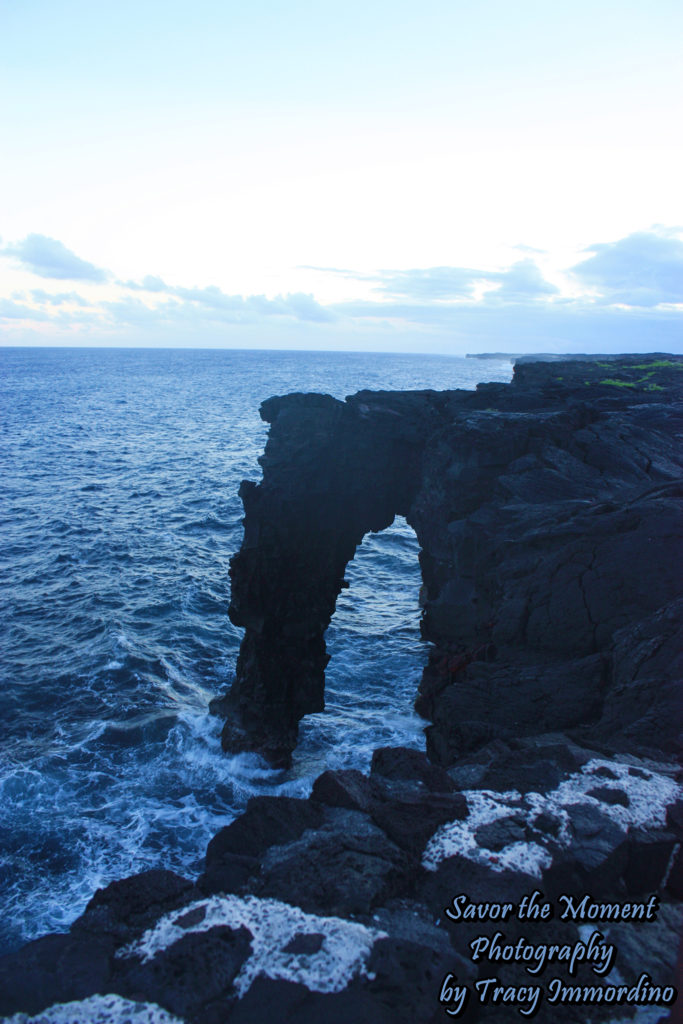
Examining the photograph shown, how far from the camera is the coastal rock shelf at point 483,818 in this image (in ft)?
26.0

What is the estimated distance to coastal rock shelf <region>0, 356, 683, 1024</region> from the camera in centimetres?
791

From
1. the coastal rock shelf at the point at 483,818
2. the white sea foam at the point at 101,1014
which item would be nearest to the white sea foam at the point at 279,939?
the coastal rock shelf at the point at 483,818

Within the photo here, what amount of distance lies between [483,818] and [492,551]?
8.41 m

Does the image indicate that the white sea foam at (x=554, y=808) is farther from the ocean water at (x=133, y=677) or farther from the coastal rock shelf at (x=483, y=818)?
the ocean water at (x=133, y=677)

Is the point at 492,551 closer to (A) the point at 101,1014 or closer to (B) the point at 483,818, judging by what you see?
(B) the point at 483,818

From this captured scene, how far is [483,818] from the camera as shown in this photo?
10.6 m

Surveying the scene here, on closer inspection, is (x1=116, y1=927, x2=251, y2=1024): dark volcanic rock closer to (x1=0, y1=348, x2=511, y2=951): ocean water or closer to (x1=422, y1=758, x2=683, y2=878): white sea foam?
(x1=422, y1=758, x2=683, y2=878): white sea foam

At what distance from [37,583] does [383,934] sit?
31.3 meters

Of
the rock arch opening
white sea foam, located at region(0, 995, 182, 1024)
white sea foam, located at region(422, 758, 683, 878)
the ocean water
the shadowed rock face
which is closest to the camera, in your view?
white sea foam, located at region(0, 995, 182, 1024)

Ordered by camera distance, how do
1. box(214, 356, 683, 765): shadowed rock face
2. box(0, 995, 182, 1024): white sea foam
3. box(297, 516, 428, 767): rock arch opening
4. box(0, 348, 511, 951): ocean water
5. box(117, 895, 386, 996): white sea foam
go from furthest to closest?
box(297, 516, 428, 767): rock arch opening
box(0, 348, 511, 951): ocean water
box(214, 356, 683, 765): shadowed rock face
box(117, 895, 386, 996): white sea foam
box(0, 995, 182, 1024): white sea foam

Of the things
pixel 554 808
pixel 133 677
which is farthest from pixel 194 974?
pixel 133 677

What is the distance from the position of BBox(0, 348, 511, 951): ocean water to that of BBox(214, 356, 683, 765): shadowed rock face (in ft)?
7.00

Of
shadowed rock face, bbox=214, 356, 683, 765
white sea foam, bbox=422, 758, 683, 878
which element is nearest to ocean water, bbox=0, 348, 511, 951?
shadowed rock face, bbox=214, 356, 683, 765

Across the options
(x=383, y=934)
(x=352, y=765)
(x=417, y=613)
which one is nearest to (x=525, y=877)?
(x=383, y=934)
